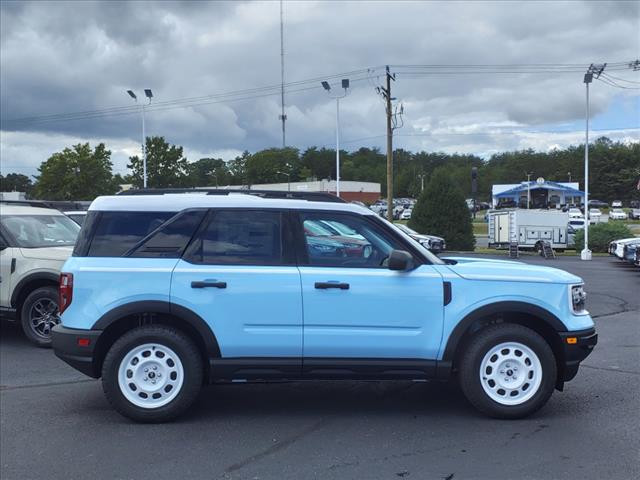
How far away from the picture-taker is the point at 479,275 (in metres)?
5.16

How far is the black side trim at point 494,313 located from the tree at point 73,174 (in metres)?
58.2

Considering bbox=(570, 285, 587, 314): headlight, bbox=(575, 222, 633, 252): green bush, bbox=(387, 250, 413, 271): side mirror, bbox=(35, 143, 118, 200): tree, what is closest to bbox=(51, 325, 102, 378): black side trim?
bbox=(387, 250, 413, 271): side mirror

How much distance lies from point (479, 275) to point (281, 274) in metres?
1.66

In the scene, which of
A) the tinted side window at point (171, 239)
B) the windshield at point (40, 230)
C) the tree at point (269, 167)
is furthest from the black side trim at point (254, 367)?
the tree at point (269, 167)

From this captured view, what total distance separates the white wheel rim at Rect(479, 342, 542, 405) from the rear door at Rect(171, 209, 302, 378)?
5.35 feet

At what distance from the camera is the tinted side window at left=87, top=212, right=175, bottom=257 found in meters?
5.21

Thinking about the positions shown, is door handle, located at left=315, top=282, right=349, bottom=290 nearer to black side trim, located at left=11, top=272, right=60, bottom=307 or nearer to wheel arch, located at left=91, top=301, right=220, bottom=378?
wheel arch, located at left=91, top=301, right=220, bottom=378

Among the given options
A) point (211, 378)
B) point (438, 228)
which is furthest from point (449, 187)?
point (211, 378)

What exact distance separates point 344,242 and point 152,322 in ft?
5.87

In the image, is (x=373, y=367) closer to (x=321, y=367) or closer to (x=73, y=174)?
(x=321, y=367)

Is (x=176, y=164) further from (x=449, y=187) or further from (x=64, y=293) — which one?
(x=64, y=293)

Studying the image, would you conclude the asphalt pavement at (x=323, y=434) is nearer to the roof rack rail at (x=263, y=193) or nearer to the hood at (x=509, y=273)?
the hood at (x=509, y=273)

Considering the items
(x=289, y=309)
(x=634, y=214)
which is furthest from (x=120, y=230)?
(x=634, y=214)

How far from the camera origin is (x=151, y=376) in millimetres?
5164
